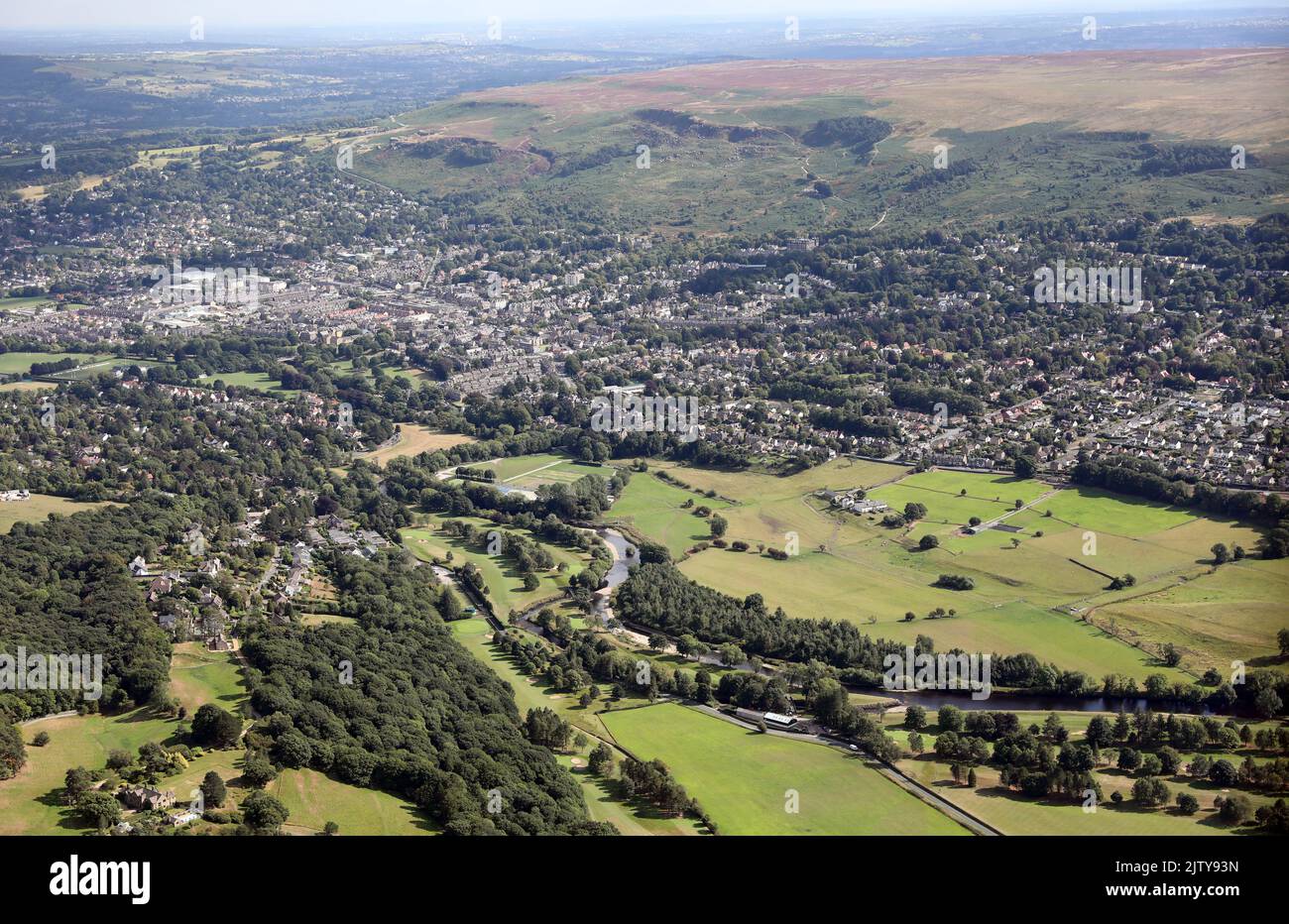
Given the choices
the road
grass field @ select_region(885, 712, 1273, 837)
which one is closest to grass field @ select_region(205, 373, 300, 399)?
the road

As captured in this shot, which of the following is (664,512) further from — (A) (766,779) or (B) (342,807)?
(B) (342,807)

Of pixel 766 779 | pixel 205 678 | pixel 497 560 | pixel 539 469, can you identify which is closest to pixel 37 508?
pixel 497 560

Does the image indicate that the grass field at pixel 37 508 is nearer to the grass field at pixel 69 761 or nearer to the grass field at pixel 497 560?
the grass field at pixel 497 560

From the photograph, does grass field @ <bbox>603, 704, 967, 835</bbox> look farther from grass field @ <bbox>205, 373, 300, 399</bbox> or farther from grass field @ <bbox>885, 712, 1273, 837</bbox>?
grass field @ <bbox>205, 373, 300, 399</bbox>

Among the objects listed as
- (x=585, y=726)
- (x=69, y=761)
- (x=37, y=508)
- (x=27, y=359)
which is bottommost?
(x=585, y=726)

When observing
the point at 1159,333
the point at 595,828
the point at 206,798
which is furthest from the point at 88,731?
the point at 1159,333

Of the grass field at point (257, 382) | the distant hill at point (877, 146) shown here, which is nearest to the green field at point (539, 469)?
the grass field at point (257, 382)
